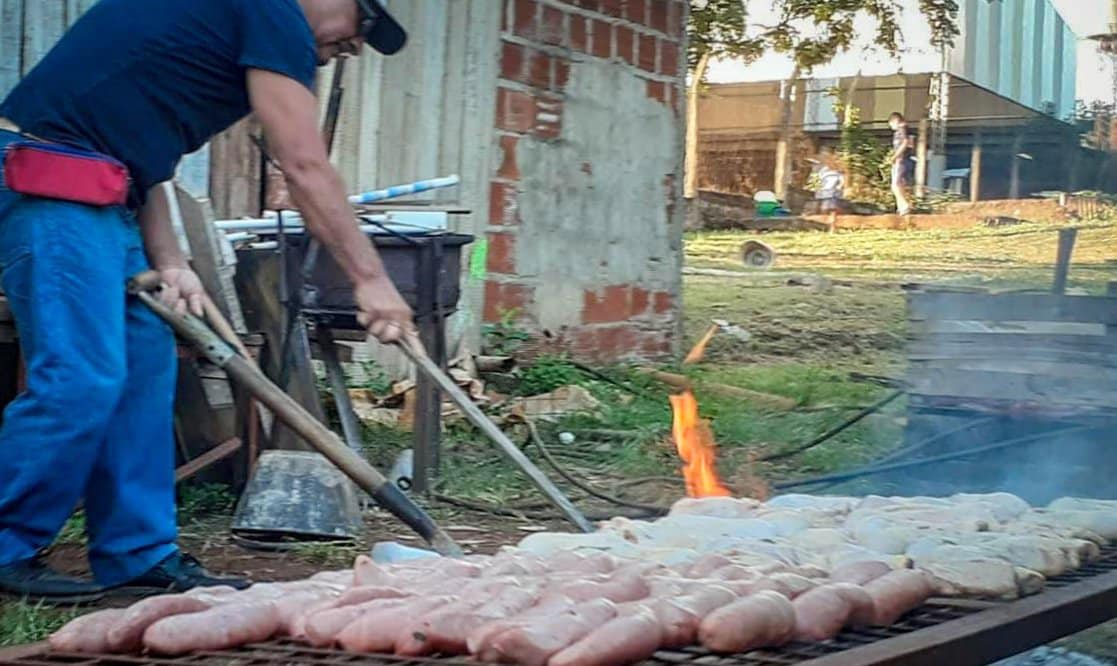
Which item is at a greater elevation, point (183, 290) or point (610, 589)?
point (183, 290)

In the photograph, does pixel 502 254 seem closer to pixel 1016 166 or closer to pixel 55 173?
pixel 55 173

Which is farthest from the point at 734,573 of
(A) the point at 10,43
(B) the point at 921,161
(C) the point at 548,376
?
(B) the point at 921,161

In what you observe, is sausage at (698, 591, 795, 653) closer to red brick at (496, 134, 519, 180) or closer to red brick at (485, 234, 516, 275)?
red brick at (485, 234, 516, 275)

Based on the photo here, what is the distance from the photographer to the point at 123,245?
3895 mm

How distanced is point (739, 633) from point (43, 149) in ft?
7.26

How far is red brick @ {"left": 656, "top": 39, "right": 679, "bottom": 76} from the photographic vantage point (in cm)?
1035

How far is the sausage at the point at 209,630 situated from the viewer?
8.36ft

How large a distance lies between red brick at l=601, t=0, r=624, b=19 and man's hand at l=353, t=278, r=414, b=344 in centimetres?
608

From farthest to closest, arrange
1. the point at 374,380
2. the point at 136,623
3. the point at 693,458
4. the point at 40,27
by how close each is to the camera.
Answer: the point at 374,380 → the point at 40,27 → the point at 693,458 → the point at 136,623

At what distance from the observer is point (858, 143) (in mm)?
25688

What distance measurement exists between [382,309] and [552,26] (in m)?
5.57

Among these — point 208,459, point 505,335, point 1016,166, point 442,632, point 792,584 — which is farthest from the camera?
point 1016,166

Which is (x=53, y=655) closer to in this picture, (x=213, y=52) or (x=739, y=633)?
(x=739, y=633)

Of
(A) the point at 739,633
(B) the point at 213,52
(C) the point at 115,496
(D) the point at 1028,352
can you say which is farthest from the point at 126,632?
(D) the point at 1028,352
